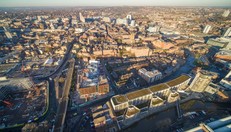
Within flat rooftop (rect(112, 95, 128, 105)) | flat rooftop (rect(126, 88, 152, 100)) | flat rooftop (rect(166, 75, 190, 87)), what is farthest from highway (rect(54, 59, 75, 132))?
flat rooftop (rect(166, 75, 190, 87))

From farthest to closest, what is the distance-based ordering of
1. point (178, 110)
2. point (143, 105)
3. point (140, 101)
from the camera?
point (178, 110) < point (140, 101) < point (143, 105)

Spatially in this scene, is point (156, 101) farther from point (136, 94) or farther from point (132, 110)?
point (132, 110)

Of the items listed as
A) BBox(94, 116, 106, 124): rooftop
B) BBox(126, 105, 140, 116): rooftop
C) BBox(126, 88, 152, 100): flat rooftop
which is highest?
BBox(126, 88, 152, 100): flat rooftop

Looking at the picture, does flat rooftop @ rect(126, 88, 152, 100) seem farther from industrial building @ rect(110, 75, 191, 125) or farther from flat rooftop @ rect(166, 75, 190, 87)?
flat rooftop @ rect(166, 75, 190, 87)

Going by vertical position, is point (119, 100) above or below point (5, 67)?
above

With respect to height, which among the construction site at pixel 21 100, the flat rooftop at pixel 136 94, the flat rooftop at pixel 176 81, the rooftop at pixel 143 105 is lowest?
the construction site at pixel 21 100

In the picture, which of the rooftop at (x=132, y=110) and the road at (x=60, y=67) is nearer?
the rooftop at (x=132, y=110)

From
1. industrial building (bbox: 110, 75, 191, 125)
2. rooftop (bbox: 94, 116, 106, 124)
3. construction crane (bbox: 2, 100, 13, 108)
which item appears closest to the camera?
rooftop (bbox: 94, 116, 106, 124)

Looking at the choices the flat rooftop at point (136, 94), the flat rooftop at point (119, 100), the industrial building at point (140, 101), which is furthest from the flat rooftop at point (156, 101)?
the flat rooftop at point (119, 100)

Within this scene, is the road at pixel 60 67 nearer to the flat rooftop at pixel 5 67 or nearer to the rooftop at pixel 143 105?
the flat rooftop at pixel 5 67

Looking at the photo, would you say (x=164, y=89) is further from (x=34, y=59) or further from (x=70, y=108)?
(x=34, y=59)

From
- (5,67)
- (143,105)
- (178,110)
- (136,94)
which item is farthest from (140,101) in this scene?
(5,67)

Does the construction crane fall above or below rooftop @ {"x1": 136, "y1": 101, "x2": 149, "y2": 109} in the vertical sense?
below
